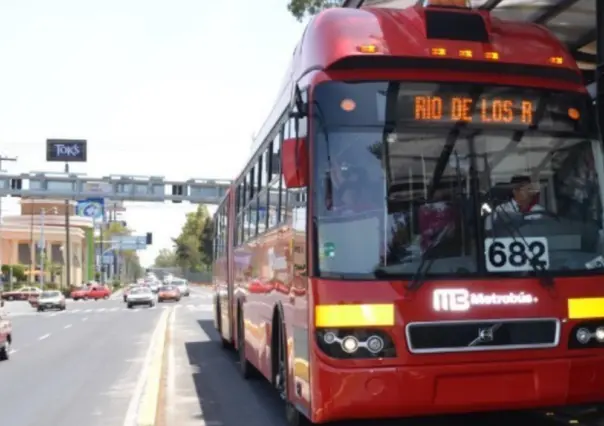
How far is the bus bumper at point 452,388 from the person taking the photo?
6.64 metres

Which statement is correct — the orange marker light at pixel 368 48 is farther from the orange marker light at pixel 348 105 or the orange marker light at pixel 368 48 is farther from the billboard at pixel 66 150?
the billboard at pixel 66 150

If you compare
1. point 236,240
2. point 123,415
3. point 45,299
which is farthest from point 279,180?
point 45,299

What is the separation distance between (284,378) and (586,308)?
3.02 meters

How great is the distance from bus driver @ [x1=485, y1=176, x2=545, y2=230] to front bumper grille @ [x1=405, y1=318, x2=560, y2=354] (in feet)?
2.69

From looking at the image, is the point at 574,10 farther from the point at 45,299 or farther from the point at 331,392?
the point at 45,299

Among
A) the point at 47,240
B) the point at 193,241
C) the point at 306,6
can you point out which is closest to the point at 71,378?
the point at 306,6

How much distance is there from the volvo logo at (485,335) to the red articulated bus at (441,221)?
0.02 metres

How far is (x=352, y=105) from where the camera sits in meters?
7.00

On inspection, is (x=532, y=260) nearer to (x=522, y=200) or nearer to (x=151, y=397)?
(x=522, y=200)

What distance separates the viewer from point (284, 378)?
8.59 metres

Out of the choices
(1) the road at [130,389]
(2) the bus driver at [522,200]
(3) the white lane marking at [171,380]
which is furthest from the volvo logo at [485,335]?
(3) the white lane marking at [171,380]

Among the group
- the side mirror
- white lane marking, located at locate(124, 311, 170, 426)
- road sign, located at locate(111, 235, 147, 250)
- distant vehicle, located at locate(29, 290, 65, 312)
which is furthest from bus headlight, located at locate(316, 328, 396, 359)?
road sign, located at locate(111, 235, 147, 250)

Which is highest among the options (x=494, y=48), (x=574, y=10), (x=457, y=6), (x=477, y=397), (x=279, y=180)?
(x=574, y=10)

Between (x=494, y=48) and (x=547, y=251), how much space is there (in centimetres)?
176
